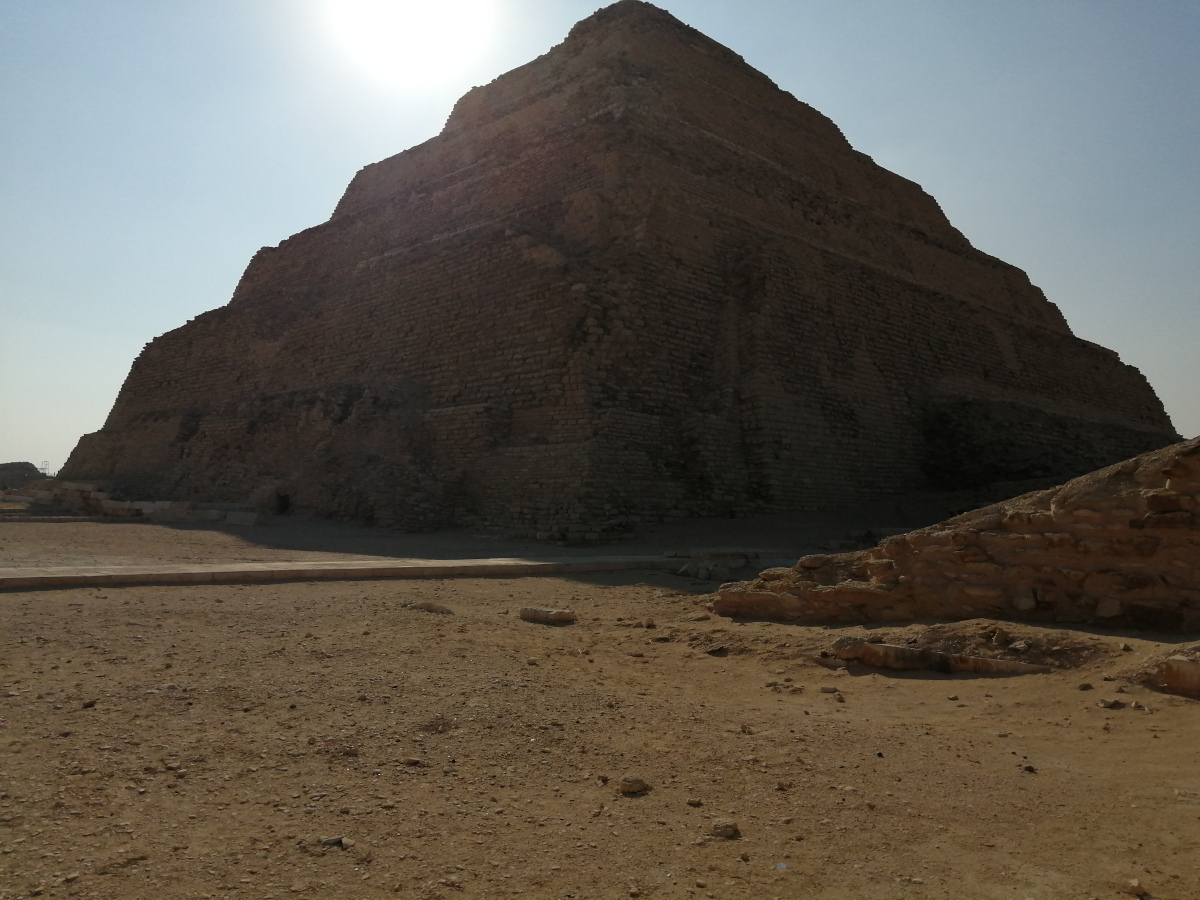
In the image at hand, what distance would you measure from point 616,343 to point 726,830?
36.4 feet

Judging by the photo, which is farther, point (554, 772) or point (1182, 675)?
point (1182, 675)

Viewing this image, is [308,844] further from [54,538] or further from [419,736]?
[54,538]

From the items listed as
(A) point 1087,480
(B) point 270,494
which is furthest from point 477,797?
(B) point 270,494

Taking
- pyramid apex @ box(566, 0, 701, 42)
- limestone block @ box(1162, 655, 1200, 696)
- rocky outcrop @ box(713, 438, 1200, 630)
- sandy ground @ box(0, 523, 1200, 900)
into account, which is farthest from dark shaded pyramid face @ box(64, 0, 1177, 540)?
limestone block @ box(1162, 655, 1200, 696)

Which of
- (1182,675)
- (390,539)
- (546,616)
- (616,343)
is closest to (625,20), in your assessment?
(616,343)

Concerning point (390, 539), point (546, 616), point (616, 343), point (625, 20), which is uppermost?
point (625, 20)

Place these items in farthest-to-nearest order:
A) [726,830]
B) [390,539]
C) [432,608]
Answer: [390,539] → [432,608] → [726,830]

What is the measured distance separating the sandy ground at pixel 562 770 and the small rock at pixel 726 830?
0.02 metres

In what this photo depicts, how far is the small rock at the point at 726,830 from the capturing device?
2.38 meters

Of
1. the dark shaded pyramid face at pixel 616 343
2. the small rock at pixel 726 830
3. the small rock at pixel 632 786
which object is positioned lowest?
the small rock at pixel 726 830

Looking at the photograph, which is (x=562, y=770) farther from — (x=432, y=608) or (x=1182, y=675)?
(x=432, y=608)

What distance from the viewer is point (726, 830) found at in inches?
93.8

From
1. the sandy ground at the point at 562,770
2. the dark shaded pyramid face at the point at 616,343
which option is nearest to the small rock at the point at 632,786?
the sandy ground at the point at 562,770

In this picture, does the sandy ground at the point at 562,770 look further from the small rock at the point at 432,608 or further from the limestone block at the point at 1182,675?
the small rock at the point at 432,608
